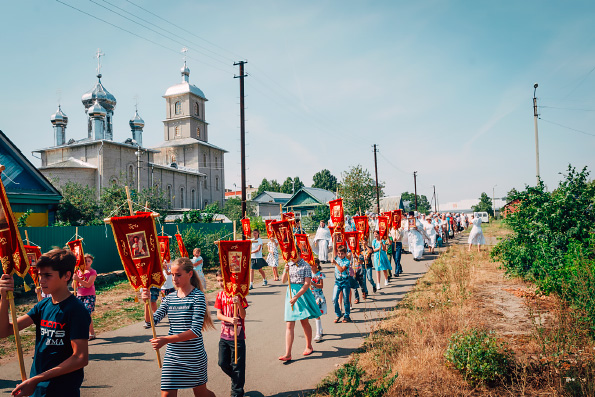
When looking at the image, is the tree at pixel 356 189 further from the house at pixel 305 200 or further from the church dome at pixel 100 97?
the church dome at pixel 100 97

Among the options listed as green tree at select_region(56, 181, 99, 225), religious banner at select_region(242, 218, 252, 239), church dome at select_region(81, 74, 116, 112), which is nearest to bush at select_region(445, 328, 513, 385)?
religious banner at select_region(242, 218, 252, 239)

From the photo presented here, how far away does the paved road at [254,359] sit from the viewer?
5.38m

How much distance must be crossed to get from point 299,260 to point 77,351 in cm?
406

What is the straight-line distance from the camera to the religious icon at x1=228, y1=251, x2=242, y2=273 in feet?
17.4

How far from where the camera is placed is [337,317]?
859 cm

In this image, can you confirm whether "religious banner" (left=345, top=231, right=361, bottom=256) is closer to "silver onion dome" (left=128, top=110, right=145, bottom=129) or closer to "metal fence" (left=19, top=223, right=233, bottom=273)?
"metal fence" (left=19, top=223, right=233, bottom=273)

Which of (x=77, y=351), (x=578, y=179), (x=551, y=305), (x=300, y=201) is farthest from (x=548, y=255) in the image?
(x=300, y=201)

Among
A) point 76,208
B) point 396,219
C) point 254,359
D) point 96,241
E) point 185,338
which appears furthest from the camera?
point 76,208

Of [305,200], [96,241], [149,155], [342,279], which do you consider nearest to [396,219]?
[342,279]

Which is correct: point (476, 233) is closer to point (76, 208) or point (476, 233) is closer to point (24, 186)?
point (24, 186)

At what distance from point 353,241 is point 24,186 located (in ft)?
55.2

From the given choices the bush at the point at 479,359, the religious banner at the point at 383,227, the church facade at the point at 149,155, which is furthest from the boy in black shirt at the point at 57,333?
the church facade at the point at 149,155

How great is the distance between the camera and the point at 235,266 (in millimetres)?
5328

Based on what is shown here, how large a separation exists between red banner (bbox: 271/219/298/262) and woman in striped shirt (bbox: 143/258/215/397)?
2.74 m
